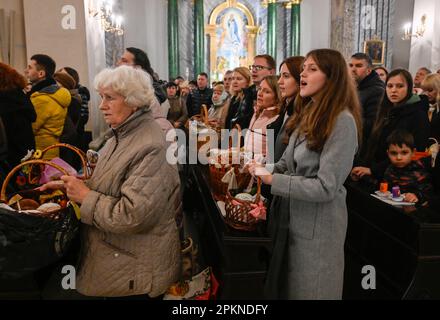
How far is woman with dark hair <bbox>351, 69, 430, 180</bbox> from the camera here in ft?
11.9

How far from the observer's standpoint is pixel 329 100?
198 cm

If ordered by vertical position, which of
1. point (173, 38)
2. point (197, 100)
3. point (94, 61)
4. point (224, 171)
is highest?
point (173, 38)

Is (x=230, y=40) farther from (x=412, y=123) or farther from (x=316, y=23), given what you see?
(x=412, y=123)

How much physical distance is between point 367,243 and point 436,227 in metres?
1.13

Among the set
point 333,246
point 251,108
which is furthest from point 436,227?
point 251,108

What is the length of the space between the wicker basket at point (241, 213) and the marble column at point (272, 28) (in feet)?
48.1

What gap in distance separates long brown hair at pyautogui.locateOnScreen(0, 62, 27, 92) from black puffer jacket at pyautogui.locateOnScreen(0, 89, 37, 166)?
0.04m

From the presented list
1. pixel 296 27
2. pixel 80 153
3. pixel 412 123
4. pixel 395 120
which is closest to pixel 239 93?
pixel 395 120

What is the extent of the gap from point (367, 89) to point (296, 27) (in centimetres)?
1259

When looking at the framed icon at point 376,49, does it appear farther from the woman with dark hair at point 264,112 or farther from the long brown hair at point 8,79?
the long brown hair at point 8,79

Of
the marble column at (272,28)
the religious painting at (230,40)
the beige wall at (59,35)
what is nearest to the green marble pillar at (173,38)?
the religious painting at (230,40)

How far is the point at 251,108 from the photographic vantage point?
4.78m

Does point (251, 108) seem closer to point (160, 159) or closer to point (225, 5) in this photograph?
point (160, 159)
